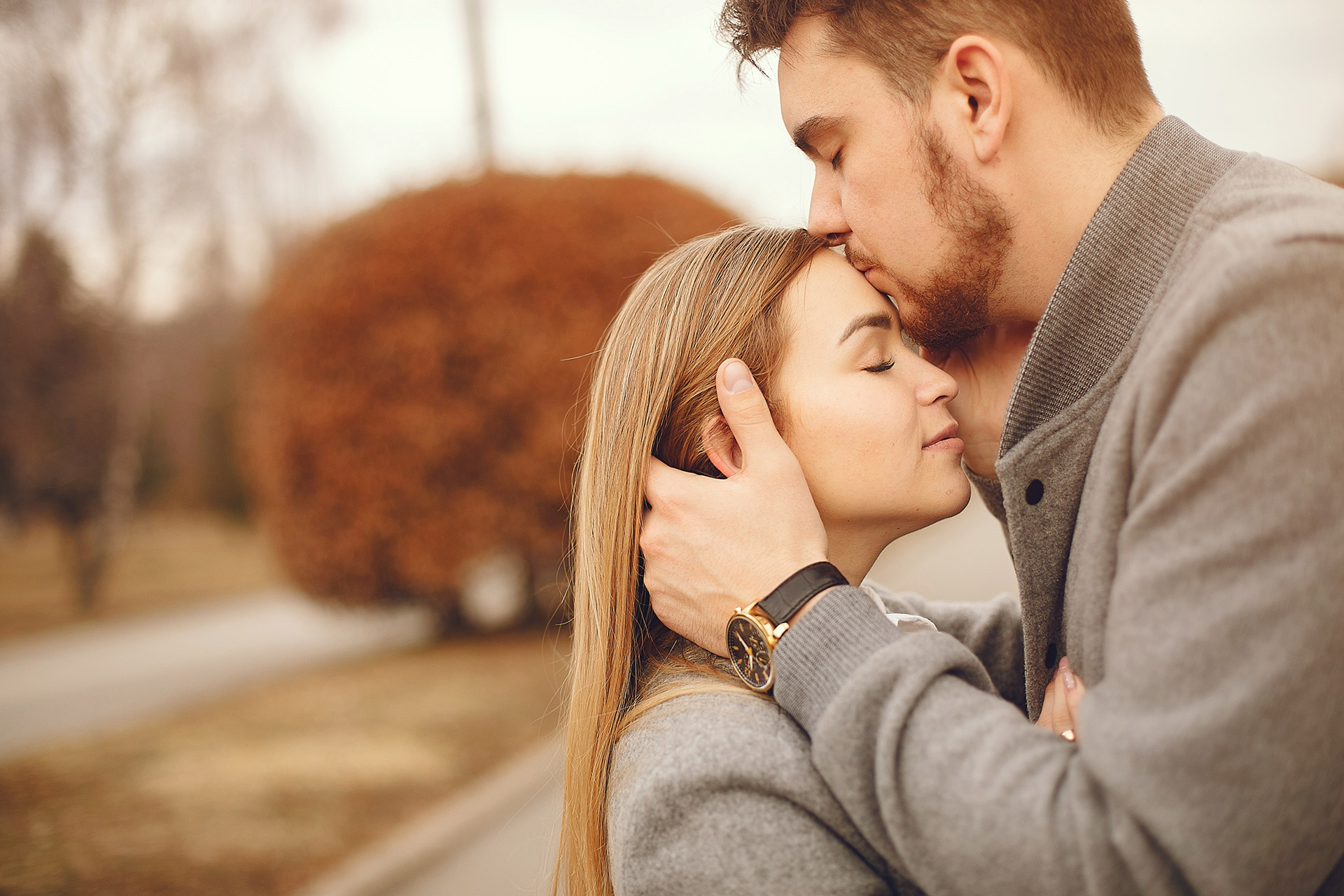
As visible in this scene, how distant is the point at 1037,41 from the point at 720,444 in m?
0.97

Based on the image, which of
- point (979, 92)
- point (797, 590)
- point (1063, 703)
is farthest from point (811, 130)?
point (1063, 703)

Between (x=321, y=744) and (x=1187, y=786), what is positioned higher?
(x=1187, y=786)

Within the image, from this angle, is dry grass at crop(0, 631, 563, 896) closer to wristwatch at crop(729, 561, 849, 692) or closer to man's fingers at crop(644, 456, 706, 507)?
man's fingers at crop(644, 456, 706, 507)

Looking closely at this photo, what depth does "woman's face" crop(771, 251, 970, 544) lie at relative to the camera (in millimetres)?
1908

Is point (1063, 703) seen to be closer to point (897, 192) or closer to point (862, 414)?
point (862, 414)

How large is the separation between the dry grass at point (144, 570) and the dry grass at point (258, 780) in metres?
2.66

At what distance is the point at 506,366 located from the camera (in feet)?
25.3

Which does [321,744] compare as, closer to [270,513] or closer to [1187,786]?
[270,513]

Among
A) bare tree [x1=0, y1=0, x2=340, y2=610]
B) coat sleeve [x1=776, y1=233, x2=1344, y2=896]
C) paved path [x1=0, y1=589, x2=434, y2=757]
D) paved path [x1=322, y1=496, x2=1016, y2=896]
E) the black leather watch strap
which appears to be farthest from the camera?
bare tree [x1=0, y1=0, x2=340, y2=610]

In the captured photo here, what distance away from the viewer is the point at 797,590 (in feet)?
5.21

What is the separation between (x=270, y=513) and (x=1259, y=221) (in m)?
8.45

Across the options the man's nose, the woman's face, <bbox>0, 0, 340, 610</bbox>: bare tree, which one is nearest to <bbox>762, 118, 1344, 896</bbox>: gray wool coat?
the woman's face

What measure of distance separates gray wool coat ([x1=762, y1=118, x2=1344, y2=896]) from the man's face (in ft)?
1.31

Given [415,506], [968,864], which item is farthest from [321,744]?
[968,864]
